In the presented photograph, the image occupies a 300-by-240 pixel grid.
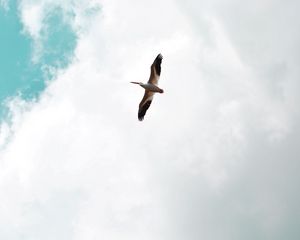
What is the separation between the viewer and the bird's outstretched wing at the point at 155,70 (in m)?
155

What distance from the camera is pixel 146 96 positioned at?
161m

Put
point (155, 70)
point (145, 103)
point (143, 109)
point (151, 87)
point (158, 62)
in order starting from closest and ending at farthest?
point (158, 62)
point (155, 70)
point (151, 87)
point (145, 103)
point (143, 109)

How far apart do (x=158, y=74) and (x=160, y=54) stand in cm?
362

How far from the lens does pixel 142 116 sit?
160875 millimetres

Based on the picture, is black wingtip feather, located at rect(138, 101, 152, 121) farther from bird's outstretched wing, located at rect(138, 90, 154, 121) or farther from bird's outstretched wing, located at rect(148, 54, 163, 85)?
bird's outstretched wing, located at rect(148, 54, 163, 85)

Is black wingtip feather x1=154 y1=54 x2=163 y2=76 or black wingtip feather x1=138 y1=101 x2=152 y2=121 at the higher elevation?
black wingtip feather x1=154 y1=54 x2=163 y2=76

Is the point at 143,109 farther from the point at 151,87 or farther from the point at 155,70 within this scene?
the point at 155,70

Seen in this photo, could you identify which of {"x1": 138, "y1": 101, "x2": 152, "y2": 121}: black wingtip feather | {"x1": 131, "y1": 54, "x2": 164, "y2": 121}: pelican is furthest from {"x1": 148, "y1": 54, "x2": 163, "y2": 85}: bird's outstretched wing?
{"x1": 138, "y1": 101, "x2": 152, "y2": 121}: black wingtip feather

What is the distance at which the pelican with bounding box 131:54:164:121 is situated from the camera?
511ft

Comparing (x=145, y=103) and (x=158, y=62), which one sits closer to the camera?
(x=158, y=62)

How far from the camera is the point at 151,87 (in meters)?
158

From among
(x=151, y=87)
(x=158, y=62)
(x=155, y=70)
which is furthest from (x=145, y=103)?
(x=158, y=62)

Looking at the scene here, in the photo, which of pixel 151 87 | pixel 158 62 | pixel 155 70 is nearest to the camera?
pixel 158 62

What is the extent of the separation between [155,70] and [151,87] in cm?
317
